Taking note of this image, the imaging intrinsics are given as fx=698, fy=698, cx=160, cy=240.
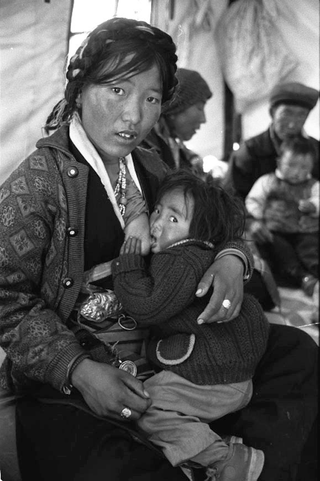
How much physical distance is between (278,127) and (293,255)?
1.10ft

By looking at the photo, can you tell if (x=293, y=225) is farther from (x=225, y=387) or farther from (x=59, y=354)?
(x=59, y=354)

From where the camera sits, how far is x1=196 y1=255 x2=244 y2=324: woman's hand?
0.97m

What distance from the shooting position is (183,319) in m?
1.00

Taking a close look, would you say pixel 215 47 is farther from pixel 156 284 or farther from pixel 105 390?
pixel 105 390

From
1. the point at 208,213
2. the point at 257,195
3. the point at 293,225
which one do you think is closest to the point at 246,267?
the point at 208,213

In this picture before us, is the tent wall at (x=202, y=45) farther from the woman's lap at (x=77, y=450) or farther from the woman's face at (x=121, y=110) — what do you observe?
the woman's lap at (x=77, y=450)

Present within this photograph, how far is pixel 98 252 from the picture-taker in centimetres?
105

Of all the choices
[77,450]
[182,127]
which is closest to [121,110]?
[182,127]

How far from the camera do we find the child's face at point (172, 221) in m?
1.04

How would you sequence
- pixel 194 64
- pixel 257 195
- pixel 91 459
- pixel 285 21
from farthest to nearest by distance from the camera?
pixel 257 195
pixel 285 21
pixel 194 64
pixel 91 459

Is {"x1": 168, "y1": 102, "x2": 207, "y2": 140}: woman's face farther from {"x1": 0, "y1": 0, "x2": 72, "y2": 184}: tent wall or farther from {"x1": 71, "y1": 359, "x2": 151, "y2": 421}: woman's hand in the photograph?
{"x1": 71, "y1": 359, "x2": 151, "y2": 421}: woman's hand

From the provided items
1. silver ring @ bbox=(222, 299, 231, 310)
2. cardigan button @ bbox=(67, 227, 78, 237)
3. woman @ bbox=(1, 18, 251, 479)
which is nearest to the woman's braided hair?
woman @ bbox=(1, 18, 251, 479)

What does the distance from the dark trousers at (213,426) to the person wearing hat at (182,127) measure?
39 centimetres

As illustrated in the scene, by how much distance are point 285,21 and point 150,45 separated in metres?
0.64
